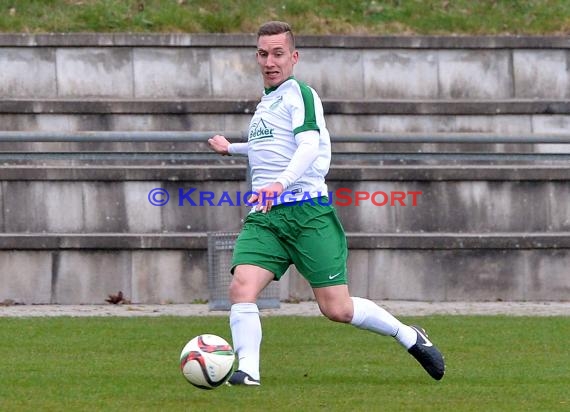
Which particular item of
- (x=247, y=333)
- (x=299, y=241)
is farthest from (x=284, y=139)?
(x=247, y=333)

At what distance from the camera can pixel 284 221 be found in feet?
27.2

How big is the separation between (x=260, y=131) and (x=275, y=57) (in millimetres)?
449

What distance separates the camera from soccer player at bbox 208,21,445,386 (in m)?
8.18

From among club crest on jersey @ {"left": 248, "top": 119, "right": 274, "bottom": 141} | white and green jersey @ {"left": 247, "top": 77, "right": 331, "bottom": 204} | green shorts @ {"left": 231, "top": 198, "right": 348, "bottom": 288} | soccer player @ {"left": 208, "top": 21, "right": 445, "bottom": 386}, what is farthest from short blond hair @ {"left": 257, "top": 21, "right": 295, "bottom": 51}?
green shorts @ {"left": 231, "top": 198, "right": 348, "bottom": 288}

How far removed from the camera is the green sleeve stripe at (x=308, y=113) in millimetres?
8188

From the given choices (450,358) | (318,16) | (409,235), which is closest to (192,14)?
(318,16)

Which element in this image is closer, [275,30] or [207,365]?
[207,365]

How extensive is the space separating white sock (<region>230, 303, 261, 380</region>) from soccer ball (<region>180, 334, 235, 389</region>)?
8.0 inches

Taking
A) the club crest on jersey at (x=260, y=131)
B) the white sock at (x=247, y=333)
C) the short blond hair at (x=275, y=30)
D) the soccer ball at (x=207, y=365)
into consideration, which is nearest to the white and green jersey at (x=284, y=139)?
the club crest on jersey at (x=260, y=131)

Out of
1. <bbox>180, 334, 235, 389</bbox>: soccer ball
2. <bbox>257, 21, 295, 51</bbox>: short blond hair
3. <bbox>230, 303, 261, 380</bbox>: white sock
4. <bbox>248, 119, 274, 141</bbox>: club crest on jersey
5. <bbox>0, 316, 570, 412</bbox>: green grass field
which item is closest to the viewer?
<bbox>0, 316, 570, 412</bbox>: green grass field

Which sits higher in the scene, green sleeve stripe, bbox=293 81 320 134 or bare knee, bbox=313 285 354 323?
green sleeve stripe, bbox=293 81 320 134

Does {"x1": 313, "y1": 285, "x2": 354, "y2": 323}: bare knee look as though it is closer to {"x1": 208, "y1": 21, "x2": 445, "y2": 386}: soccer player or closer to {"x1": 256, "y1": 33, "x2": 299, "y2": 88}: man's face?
{"x1": 208, "y1": 21, "x2": 445, "y2": 386}: soccer player

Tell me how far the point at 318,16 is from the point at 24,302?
6305mm

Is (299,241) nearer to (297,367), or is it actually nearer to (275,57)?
(275,57)
